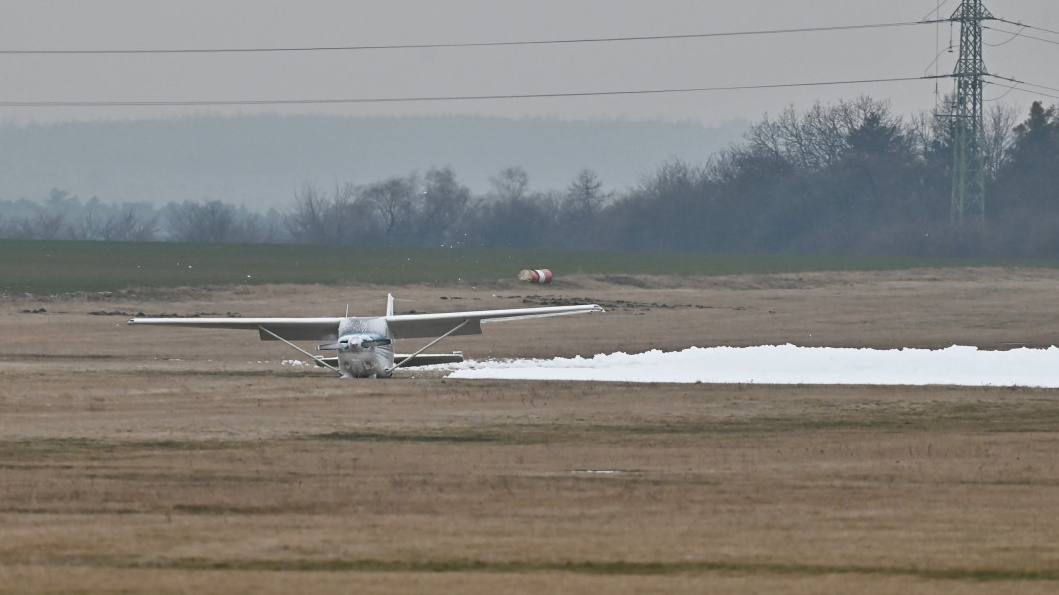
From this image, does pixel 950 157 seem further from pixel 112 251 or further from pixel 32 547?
pixel 32 547

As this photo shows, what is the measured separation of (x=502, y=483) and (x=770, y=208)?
121 meters

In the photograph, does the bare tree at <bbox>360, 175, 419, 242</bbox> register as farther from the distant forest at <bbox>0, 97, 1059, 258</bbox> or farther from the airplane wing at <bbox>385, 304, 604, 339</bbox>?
the airplane wing at <bbox>385, 304, 604, 339</bbox>

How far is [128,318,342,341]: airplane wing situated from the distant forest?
7783 cm

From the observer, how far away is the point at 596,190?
164m

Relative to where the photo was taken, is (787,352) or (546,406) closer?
(546,406)

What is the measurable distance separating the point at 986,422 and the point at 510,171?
14620 cm

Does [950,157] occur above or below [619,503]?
above

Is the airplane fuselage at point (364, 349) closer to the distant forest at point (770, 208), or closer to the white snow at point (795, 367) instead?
the white snow at point (795, 367)

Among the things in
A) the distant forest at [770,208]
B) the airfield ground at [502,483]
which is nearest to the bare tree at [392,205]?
the distant forest at [770,208]

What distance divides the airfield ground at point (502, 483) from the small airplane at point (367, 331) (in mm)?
742

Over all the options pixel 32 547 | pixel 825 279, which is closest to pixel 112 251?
pixel 825 279

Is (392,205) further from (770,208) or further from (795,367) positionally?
(795,367)

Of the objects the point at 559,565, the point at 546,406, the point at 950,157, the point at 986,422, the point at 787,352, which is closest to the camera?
the point at 559,565

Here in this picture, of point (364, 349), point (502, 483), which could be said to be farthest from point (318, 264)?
point (502, 483)
